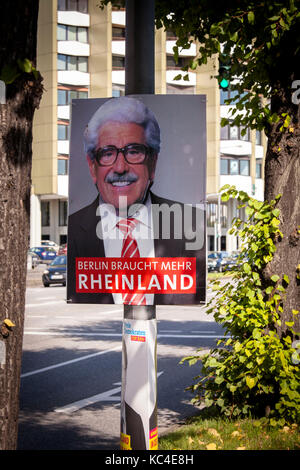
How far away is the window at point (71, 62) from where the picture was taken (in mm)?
64688

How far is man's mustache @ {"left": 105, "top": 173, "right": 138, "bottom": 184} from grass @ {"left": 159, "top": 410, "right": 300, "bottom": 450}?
2393 millimetres

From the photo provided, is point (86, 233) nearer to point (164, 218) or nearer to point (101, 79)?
point (164, 218)

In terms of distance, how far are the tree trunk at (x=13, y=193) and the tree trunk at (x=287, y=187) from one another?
11.7ft

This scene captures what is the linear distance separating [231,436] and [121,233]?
8.05ft

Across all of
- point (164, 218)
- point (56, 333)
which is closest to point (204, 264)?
point (164, 218)

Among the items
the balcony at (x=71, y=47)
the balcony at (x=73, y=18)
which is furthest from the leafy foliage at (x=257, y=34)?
the balcony at (x=71, y=47)

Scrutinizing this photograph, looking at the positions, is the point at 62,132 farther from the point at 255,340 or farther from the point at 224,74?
the point at 255,340

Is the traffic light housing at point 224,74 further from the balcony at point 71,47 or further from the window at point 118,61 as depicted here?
the window at point 118,61

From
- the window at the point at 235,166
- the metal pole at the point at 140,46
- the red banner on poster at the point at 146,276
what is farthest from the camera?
the window at the point at 235,166

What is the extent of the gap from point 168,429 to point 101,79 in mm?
60392

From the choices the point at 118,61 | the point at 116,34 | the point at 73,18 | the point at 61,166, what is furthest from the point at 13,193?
the point at 116,34

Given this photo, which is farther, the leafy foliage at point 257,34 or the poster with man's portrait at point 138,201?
the leafy foliage at point 257,34

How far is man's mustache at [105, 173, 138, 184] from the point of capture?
14.6 ft

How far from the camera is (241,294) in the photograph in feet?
20.8
